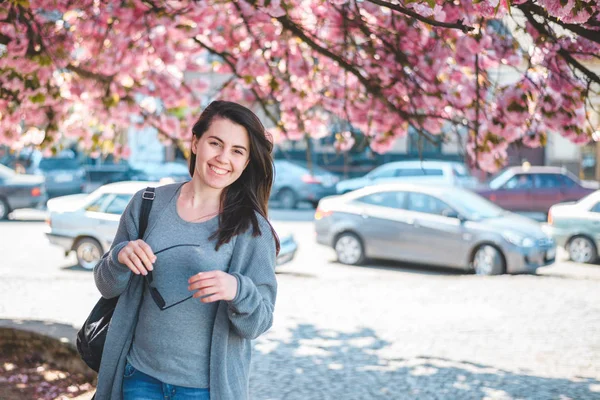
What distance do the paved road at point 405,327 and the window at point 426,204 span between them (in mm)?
989

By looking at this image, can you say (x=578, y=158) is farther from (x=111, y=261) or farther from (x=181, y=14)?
(x=111, y=261)

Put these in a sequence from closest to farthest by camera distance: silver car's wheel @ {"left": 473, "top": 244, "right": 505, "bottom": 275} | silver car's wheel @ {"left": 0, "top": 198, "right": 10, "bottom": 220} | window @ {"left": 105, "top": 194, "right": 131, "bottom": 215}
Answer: silver car's wheel @ {"left": 473, "top": 244, "right": 505, "bottom": 275} → window @ {"left": 105, "top": 194, "right": 131, "bottom": 215} → silver car's wheel @ {"left": 0, "top": 198, "right": 10, "bottom": 220}

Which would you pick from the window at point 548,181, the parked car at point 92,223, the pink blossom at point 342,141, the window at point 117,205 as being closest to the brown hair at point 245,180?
the pink blossom at point 342,141

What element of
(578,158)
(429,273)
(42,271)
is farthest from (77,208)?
(578,158)

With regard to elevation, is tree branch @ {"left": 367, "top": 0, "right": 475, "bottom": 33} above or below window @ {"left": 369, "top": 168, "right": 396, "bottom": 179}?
above

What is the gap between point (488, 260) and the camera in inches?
483

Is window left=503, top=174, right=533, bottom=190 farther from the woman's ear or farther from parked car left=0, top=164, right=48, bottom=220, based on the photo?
the woman's ear

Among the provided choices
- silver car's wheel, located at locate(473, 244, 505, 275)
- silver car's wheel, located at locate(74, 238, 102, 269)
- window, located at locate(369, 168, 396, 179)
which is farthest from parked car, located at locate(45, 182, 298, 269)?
window, located at locate(369, 168, 396, 179)

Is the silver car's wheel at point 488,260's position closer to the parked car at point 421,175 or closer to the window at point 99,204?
the window at point 99,204

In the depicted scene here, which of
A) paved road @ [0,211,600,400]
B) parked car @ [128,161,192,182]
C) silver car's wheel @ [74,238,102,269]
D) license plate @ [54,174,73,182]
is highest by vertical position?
parked car @ [128,161,192,182]

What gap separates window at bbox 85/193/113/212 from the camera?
12.7 m

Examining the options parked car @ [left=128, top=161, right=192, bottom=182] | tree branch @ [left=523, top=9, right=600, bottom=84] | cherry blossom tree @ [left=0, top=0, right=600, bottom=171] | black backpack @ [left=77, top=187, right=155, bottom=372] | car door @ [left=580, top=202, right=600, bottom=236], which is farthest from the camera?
parked car @ [left=128, top=161, right=192, bottom=182]

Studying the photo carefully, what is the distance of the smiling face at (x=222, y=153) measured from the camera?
2.84 meters

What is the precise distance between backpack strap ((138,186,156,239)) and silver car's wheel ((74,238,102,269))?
1017 centimetres
